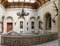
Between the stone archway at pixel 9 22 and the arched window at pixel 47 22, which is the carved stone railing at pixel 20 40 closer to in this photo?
the arched window at pixel 47 22

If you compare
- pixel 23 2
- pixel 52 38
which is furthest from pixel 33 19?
pixel 52 38

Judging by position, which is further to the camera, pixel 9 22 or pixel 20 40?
pixel 9 22

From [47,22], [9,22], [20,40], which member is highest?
[9,22]

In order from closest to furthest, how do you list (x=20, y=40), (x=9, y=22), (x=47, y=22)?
(x=20, y=40) → (x=47, y=22) → (x=9, y=22)

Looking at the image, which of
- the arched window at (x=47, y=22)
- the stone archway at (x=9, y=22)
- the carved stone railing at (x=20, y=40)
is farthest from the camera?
the stone archway at (x=9, y=22)

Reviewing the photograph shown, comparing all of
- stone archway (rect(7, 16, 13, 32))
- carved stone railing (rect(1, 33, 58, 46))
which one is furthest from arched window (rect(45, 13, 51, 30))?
carved stone railing (rect(1, 33, 58, 46))

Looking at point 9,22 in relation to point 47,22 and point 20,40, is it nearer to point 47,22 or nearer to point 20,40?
point 47,22

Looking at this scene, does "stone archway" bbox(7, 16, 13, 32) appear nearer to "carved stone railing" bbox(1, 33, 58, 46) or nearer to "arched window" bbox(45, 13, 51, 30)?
"arched window" bbox(45, 13, 51, 30)

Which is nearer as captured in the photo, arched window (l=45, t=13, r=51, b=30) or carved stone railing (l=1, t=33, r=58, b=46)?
carved stone railing (l=1, t=33, r=58, b=46)

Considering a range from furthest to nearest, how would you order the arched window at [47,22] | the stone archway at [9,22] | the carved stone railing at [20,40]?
the stone archway at [9,22], the arched window at [47,22], the carved stone railing at [20,40]

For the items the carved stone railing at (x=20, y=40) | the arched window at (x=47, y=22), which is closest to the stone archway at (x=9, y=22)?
the arched window at (x=47, y=22)

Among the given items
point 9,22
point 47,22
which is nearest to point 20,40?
point 47,22

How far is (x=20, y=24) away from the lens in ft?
71.4

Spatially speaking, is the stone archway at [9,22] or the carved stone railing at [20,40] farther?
the stone archway at [9,22]
